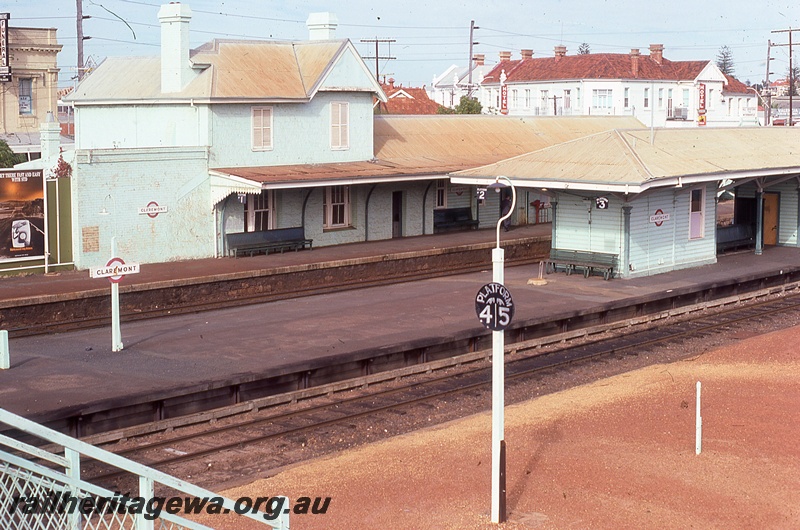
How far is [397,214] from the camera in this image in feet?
106

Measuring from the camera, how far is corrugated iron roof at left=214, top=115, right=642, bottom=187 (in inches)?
1088

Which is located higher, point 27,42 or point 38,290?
point 27,42

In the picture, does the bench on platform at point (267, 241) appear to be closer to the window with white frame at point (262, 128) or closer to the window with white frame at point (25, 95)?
the window with white frame at point (262, 128)

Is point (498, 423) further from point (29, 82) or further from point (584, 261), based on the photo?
point (29, 82)

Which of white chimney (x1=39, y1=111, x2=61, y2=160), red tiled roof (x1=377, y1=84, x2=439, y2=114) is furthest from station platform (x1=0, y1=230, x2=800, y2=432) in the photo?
red tiled roof (x1=377, y1=84, x2=439, y2=114)

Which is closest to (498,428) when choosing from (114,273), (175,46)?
(114,273)

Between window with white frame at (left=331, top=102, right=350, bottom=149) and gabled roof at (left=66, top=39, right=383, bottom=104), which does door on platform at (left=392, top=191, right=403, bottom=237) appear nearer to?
window with white frame at (left=331, top=102, right=350, bottom=149)

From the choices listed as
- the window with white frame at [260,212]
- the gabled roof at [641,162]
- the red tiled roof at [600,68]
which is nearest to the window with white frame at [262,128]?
the window with white frame at [260,212]

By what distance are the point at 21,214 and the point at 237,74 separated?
759cm

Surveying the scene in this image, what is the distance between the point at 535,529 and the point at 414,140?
1023 inches

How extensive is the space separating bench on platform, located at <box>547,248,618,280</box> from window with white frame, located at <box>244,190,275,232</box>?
7691 mm

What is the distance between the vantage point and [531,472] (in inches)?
451

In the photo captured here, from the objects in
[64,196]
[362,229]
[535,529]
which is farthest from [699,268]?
[535,529]

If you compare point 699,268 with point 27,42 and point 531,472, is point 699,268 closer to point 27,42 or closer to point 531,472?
point 531,472
